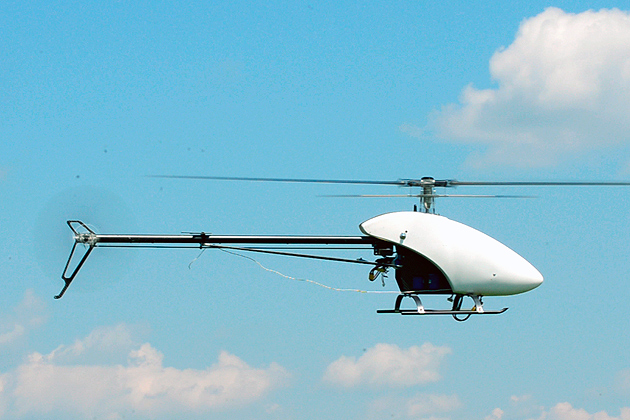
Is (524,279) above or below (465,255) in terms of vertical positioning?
below

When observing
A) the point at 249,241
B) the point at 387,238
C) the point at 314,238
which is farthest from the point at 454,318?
the point at 249,241

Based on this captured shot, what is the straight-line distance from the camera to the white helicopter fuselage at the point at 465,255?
31.5m

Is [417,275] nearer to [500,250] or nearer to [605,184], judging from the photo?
[500,250]

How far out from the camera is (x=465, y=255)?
3145cm

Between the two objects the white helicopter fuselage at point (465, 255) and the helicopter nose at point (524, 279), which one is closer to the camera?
the white helicopter fuselage at point (465, 255)

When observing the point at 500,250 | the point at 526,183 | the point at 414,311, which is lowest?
the point at 414,311

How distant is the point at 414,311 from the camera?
31.9 meters

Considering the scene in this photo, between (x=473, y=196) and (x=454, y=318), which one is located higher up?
(x=473, y=196)

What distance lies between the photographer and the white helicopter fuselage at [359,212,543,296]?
103 ft

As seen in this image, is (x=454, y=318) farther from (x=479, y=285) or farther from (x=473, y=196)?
(x=473, y=196)

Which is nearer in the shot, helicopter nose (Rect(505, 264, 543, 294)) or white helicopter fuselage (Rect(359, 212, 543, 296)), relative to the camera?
white helicopter fuselage (Rect(359, 212, 543, 296))

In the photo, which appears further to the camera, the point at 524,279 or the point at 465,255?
the point at 524,279

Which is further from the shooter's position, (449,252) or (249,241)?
(249,241)

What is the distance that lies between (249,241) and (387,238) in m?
5.54
